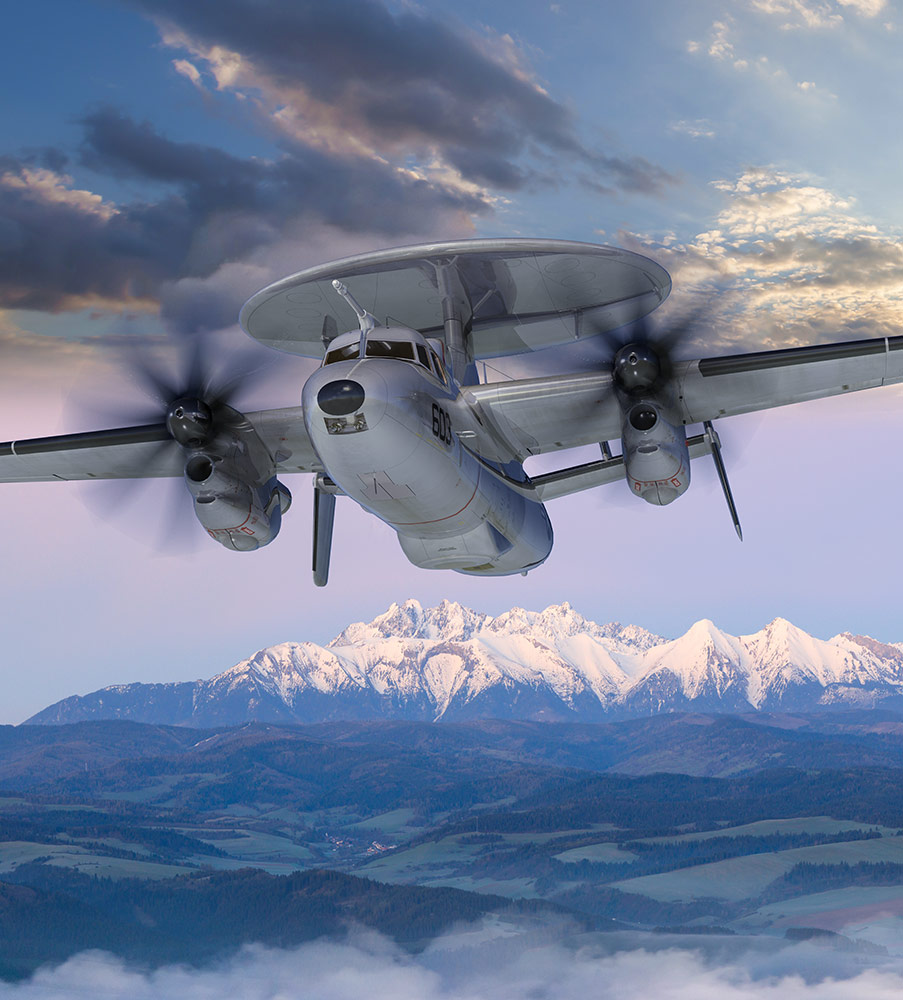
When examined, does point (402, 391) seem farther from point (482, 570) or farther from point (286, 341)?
point (286, 341)

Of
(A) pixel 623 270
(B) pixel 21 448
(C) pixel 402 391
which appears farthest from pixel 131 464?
(A) pixel 623 270

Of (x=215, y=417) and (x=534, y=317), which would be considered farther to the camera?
(x=534, y=317)

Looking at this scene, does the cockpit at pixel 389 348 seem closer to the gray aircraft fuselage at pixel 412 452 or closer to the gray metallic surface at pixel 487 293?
the gray aircraft fuselage at pixel 412 452

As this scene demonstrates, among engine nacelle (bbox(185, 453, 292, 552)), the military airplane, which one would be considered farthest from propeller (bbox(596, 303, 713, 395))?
engine nacelle (bbox(185, 453, 292, 552))

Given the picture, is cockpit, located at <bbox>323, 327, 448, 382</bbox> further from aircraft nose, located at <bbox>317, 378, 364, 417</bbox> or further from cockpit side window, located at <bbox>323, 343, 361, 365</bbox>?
aircraft nose, located at <bbox>317, 378, 364, 417</bbox>

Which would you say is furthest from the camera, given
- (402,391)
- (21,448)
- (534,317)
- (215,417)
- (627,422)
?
(534,317)

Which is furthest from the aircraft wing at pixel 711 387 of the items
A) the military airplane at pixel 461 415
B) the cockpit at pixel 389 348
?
the cockpit at pixel 389 348

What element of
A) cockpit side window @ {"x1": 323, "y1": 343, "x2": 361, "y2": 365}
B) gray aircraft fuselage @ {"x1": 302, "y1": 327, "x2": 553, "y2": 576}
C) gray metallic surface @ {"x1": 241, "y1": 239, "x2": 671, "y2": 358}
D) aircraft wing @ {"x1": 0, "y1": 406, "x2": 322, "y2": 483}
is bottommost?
gray aircraft fuselage @ {"x1": 302, "y1": 327, "x2": 553, "y2": 576}
